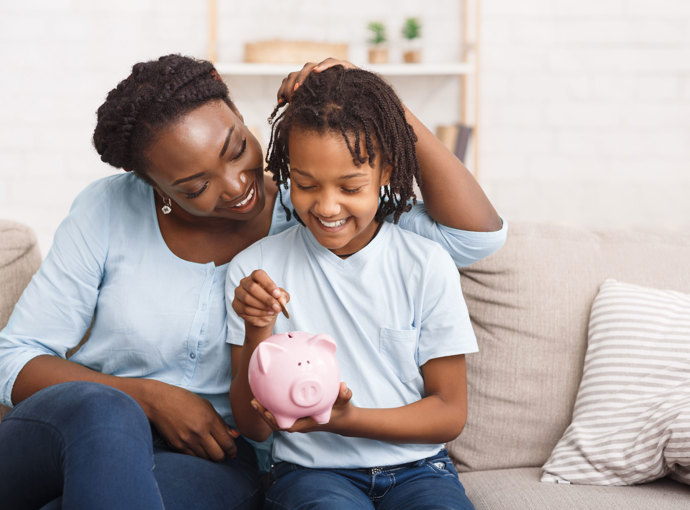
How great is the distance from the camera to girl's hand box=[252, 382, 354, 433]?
1.07m

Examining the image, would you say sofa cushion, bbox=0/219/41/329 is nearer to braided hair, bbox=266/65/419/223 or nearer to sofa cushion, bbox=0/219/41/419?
sofa cushion, bbox=0/219/41/419

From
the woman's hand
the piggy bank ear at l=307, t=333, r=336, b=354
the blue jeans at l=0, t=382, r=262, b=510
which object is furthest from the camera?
the woman's hand

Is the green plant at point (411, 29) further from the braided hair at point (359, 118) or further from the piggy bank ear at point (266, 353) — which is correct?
the piggy bank ear at point (266, 353)

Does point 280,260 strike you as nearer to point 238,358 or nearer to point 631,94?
point 238,358

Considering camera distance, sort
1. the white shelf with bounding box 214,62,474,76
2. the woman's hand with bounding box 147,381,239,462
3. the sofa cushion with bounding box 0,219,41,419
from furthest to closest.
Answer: the white shelf with bounding box 214,62,474,76
the sofa cushion with bounding box 0,219,41,419
the woman's hand with bounding box 147,381,239,462

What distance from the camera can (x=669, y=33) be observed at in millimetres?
3191

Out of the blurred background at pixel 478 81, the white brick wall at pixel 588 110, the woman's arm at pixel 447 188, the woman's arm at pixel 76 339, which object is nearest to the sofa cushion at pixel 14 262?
the woman's arm at pixel 76 339

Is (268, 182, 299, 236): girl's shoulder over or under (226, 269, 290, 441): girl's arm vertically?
over

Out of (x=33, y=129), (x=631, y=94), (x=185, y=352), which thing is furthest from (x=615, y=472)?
(x=33, y=129)

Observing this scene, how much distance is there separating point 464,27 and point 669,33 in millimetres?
897

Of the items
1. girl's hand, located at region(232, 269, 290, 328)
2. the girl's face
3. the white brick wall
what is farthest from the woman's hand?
the white brick wall

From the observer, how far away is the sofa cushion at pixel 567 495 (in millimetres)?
1268

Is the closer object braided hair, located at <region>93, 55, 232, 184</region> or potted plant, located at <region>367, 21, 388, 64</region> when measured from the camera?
braided hair, located at <region>93, 55, 232, 184</region>

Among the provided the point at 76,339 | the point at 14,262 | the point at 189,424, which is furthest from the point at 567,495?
the point at 14,262
